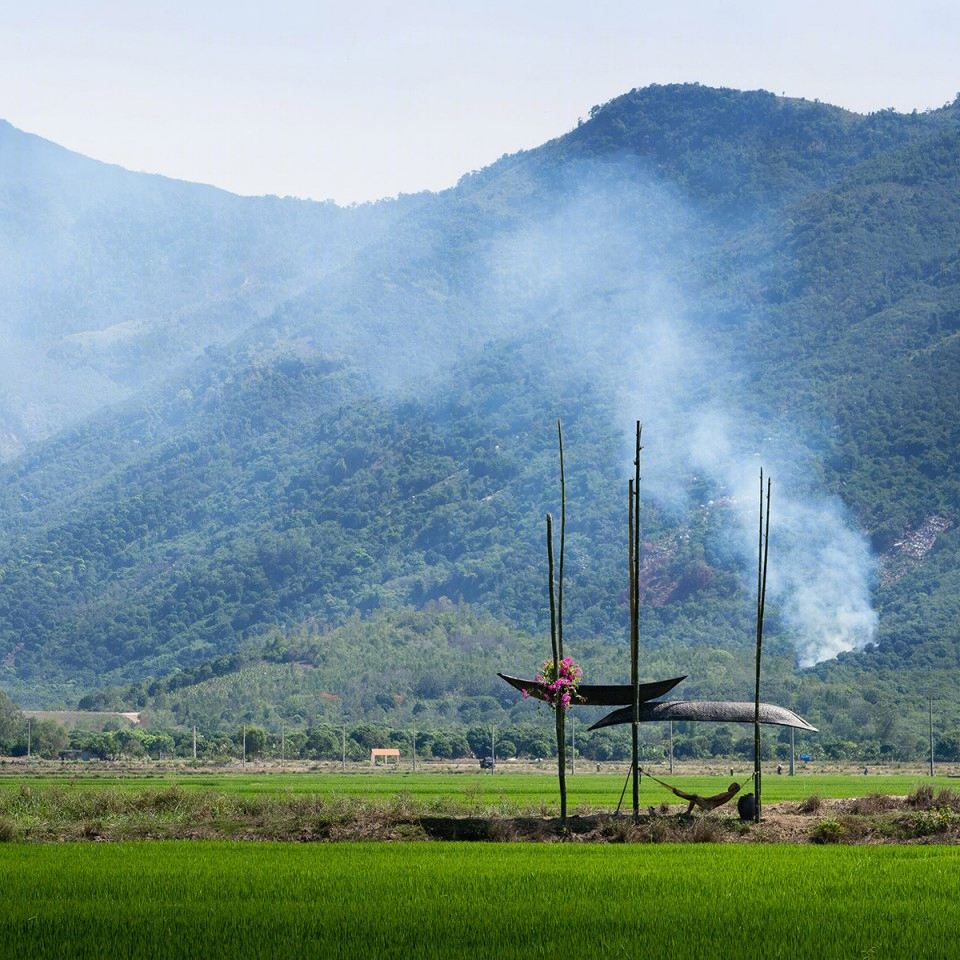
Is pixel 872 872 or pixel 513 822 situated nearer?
pixel 872 872

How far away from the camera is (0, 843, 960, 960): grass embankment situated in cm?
2067

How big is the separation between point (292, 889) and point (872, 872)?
9.17 metres

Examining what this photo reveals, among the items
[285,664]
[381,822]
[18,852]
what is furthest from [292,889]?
[285,664]

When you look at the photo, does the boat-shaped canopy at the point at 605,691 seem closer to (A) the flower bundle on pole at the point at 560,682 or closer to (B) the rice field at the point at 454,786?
(A) the flower bundle on pole at the point at 560,682

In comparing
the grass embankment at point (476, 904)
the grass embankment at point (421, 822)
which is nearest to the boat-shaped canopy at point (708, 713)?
the grass embankment at point (421, 822)

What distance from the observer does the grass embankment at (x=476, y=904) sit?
67.8ft

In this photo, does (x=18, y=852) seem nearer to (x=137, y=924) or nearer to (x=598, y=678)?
(x=137, y=924)

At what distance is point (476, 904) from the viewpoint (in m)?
23.7

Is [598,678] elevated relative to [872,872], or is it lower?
elevated

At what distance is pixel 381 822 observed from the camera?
120 ft

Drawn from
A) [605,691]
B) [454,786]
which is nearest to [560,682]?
[605,691]

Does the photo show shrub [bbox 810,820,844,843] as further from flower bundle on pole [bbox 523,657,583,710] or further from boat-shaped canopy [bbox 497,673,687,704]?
flower bundle on pole [bbox 523,657,583,710]

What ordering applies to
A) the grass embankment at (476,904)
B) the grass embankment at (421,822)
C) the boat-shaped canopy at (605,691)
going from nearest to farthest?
the grass embankment at (476,904) < the grass embankment at (421,822) < the boat-shaped canopy at (605,691)

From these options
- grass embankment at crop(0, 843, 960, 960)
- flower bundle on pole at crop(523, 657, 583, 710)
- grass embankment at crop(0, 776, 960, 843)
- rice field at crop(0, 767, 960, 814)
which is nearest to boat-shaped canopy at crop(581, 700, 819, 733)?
flower bundle on pole at crop(523, 657, 583, 710)
